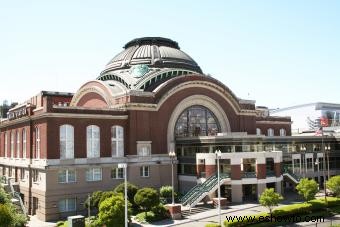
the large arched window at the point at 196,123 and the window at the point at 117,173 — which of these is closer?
the window at the point at 117,173

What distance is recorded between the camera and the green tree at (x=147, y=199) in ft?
136

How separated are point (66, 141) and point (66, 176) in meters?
4.22

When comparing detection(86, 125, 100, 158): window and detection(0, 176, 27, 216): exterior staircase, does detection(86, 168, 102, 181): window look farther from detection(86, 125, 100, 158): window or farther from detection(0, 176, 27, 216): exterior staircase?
detection(0, 176, 27, 216): exterior staircase

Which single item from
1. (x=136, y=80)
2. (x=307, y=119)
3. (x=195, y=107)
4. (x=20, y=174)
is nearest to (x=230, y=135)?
(x=195, y=107)

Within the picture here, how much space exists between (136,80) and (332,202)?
3179 cm

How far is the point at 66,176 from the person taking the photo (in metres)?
47.3

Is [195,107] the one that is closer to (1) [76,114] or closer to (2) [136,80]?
(2) [136,80]

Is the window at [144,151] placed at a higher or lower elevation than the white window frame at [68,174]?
higher

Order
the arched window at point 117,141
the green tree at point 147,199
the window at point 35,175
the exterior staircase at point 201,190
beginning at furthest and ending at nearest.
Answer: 1. the arched window at point 117,141
2. the window at point 35,175
3. the exterior staircase at point 201,190
4. the green tree at point 147,199

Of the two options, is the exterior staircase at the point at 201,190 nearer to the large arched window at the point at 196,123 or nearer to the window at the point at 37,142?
the large arched window at the point at 196,123

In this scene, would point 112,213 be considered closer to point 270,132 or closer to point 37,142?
point 37,142

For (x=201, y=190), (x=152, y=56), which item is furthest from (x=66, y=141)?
(x=152, y=56)

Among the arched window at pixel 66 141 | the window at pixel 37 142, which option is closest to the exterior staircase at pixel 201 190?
the arched window at pixel 66 141

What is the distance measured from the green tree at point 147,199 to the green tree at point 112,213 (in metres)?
6.74
